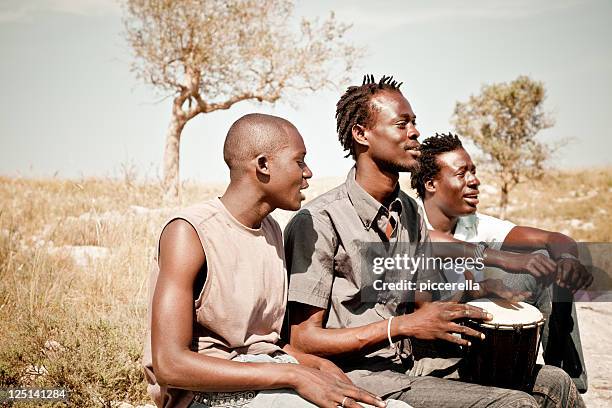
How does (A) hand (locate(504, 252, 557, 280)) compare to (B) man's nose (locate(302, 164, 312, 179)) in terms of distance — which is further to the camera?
(A) hand (locate(504, 252, 557, 280))

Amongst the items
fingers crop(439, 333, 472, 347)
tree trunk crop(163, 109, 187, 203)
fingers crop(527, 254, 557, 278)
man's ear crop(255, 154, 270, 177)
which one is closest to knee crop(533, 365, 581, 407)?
fingers crop(439, 333, 472, 347)

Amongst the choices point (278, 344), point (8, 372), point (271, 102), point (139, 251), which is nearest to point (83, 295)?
point (139, 251)

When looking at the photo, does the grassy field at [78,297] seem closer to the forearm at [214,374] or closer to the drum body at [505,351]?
the forearm at [214,374]

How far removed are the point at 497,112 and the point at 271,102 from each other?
7323 mm

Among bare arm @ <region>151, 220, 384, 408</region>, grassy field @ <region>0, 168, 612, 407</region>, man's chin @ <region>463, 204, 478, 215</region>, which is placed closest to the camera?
bare arm @ <region>151, 220, 384, 408</region>

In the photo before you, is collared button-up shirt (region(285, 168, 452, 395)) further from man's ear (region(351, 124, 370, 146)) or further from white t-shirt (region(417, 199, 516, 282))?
white t-shirt (region(417, 199, 516, 282))

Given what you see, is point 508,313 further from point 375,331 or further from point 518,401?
point 375,331

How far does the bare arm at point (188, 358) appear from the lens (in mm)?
2070

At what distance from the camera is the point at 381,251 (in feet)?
9.48

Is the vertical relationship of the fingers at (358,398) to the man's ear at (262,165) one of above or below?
below

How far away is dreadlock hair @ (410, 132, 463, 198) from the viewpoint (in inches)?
173

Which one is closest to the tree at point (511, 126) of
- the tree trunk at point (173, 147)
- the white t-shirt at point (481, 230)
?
the tree trunk at point (173, 147)

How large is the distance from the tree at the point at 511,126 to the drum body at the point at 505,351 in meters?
16.8

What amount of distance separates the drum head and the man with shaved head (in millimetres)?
819
